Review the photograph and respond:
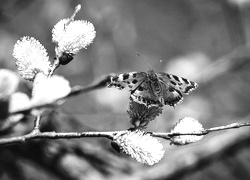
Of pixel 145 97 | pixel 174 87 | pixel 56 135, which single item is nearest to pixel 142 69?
pixel 174 87

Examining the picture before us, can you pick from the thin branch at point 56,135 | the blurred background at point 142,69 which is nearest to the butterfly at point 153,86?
the thin branch at point 56,135

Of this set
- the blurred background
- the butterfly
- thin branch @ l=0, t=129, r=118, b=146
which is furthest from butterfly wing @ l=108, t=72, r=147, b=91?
the blurred background

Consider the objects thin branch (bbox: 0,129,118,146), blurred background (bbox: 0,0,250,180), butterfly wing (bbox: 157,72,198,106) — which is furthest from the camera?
blurred background (bbox: 0,0,250,180)

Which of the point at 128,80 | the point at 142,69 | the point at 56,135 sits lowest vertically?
the point at 56,135

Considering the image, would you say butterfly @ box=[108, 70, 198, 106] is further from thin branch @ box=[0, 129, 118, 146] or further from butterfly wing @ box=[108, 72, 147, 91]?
thin branch @ box=[0, 129, 118, 146]

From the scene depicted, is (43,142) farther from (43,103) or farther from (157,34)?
(157,34)

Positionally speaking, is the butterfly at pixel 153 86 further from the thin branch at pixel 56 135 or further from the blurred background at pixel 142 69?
the blurred background at pixel 142 69

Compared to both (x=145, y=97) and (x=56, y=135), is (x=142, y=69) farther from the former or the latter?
(x=56, y=135)
